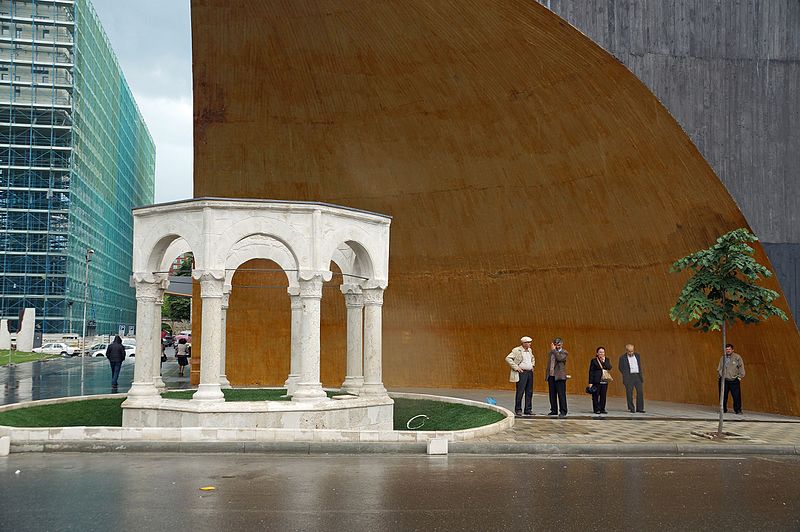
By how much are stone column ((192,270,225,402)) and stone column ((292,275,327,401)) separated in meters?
1.52

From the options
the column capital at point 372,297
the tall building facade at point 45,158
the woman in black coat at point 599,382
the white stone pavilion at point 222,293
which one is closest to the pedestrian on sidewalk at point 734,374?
the woman in black coat at point 599,382

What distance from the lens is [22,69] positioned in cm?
5497

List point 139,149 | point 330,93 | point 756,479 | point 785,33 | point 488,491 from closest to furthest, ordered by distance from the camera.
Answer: point 488,491 < point 756,479 < point 785,33 < point 330,93 < point 139,149

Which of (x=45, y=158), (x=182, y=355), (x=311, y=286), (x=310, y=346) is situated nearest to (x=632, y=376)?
(x=310, y=346)

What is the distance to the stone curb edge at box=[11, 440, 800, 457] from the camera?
1149 cm

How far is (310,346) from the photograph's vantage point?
14.3 metres

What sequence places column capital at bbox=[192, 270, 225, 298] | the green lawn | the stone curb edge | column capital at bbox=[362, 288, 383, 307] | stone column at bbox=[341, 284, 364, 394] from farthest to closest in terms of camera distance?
stone column at bbox=[341, 284, 364, 394]
column capital at bbox=[362, 288, 383, 307]
the green lawn
column capital at bbox=[192, 270, 225, 298]
the stone curb edge

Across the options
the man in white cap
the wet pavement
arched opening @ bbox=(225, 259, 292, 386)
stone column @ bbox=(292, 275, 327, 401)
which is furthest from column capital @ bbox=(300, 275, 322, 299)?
arched opening @ bbox=(225, 259, 292, 386)

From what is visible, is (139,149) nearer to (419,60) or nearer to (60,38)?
(60,38)

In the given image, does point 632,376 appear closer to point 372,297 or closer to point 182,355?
point 372,297

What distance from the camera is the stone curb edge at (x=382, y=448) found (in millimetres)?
11492

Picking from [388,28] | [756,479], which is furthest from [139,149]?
[756,479]

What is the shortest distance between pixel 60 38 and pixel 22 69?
12.2ft

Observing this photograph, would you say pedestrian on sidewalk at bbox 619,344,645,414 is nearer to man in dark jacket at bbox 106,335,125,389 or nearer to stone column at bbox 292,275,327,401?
stone column at bbox 292,275,327,401
